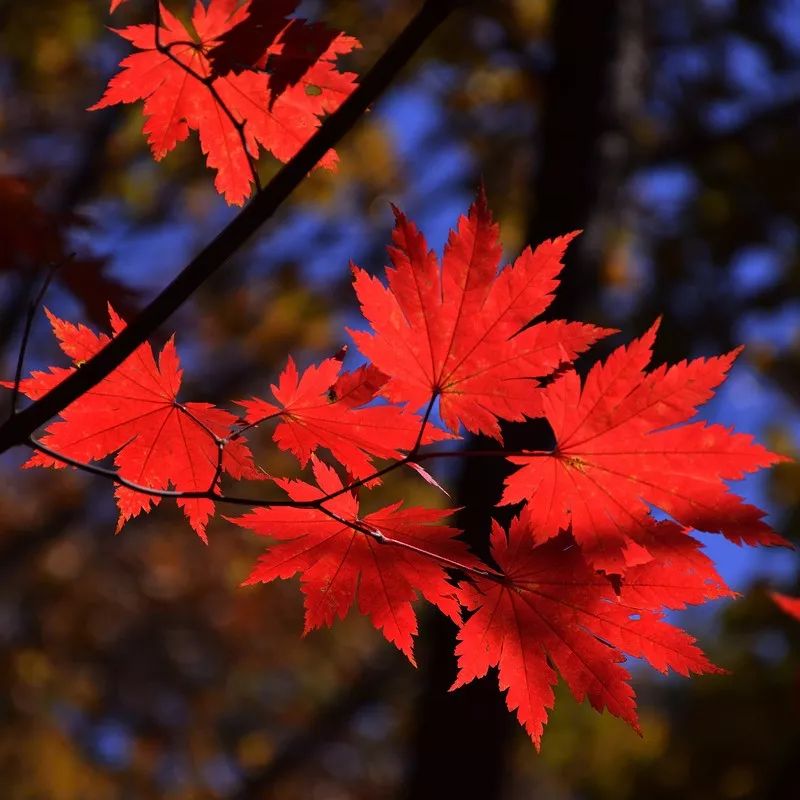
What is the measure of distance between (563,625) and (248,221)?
653mm

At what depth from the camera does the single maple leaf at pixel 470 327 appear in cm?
100

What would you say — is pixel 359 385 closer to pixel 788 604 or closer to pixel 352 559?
pixel 352 559

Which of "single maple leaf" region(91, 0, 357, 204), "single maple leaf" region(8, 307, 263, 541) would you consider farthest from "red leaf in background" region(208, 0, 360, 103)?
"single maple leaf" region(8, 307, 263, 541)

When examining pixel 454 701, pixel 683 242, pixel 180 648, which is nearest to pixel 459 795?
pixel 454 701

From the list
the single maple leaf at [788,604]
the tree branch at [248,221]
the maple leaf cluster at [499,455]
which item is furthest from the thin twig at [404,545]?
the single maple leaf at [788,604]

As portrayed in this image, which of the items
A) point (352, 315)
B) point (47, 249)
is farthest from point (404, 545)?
point (352, 315)

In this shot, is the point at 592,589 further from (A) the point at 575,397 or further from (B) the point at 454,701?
(B) the point at 454,701

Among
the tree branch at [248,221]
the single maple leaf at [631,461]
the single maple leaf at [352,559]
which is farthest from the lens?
the single maple leaf at [352,559]

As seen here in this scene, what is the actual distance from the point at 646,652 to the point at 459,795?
2143 mm

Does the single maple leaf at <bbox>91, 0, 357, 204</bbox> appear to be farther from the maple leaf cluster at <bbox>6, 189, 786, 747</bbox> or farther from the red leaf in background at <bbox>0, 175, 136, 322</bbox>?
the red leaf in background at <bbox>0, 175, 136, 322</bbox>

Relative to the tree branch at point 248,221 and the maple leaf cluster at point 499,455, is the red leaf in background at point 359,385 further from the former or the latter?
the tree branch at point 248,221

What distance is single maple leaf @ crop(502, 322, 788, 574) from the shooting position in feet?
3.24

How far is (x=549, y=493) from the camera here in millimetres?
1047

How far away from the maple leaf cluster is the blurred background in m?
0.14
